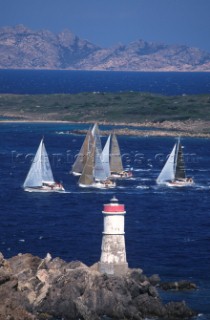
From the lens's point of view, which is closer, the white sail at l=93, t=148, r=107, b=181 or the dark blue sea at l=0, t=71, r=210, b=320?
the dark blue sea at l=0, t=71, r=210, b=320

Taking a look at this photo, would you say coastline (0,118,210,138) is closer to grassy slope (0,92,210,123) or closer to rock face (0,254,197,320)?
grassy slope (0,92,210,123)

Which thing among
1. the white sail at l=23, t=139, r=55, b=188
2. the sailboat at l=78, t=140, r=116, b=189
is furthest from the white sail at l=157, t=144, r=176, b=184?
the white sail at l=23, t=139, r=55, b=188

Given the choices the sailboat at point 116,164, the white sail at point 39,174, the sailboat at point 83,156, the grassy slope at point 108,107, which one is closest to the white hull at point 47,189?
the white sail at point 39,174

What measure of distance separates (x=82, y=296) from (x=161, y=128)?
97158 mm

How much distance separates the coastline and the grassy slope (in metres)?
2.93

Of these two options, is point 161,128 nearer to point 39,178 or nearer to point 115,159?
point 115,159

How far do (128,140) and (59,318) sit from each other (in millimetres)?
80035

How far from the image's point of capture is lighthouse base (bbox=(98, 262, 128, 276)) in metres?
45.1

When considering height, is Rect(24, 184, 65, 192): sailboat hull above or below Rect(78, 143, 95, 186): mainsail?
below

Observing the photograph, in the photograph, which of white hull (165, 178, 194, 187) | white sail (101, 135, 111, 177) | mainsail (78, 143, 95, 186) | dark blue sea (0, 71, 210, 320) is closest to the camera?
dark blue sea (0, 71, 210, 320)

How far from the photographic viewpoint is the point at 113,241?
44.5 m

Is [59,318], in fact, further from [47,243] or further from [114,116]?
[114,116]

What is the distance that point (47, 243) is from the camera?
2318 inches

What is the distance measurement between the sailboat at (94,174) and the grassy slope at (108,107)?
6270 cm
